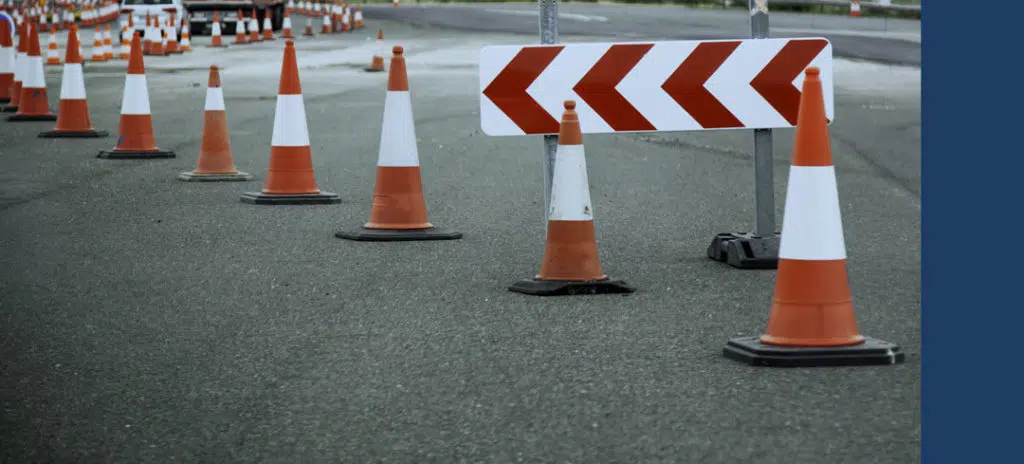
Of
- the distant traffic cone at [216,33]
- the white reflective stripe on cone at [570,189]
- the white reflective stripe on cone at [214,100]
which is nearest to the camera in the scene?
the white reflective stripe on cone at [570,189]

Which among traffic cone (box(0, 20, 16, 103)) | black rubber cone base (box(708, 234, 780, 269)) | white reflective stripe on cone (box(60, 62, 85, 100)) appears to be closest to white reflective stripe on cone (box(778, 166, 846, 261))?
black rubber cone base (box(708, 234, 780, 269))

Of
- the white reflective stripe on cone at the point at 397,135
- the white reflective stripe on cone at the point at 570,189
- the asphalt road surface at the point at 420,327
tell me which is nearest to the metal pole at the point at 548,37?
the asphalt road surface at the point at 420,327

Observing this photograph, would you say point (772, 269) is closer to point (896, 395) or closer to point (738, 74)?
point (738, 74)

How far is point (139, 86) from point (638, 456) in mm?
10063

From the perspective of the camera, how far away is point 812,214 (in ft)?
20.2

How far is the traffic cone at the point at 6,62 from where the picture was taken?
20562mm

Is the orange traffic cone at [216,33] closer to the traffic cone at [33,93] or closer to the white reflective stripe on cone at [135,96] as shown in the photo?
the traffic cone at [33,93]

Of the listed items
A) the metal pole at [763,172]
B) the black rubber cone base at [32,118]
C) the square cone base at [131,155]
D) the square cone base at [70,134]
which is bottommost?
the square cone base at [131,155]

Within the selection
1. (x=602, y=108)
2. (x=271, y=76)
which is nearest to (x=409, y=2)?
(x=271, y=76)

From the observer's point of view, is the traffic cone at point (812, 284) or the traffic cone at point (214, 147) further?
the traffic cone at point (214, 147)

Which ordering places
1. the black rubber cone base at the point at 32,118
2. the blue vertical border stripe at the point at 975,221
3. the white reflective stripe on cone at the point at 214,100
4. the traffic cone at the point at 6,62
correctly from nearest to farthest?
the blue vertical border stripe at the point at 975,221 < the white reflective stripe on cone at the point at 214,100 < the black rubber cone base at the point at 32,118 < the traffic cone at the point at 6,62

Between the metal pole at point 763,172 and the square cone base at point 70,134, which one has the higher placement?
the metal pole at point 763,172

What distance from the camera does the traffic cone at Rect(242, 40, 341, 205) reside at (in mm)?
11094

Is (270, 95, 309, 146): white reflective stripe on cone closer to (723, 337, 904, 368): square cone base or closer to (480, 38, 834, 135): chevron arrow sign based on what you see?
(480, 38, 834, 135): chevron arrow sign
